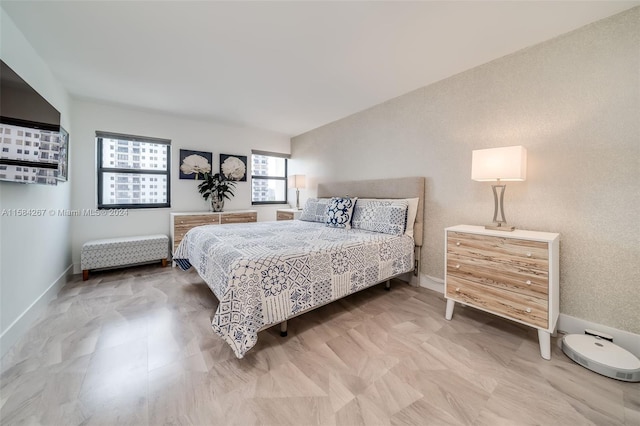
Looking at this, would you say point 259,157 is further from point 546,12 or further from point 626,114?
point 626,114

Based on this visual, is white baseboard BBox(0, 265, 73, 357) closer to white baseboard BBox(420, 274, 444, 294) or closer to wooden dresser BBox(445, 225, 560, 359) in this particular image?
wooden dresser BBox(445, 225, 560, 359)

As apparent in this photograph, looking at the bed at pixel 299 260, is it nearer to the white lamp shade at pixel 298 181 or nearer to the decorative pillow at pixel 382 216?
the decorative pillow at pixel 382 216

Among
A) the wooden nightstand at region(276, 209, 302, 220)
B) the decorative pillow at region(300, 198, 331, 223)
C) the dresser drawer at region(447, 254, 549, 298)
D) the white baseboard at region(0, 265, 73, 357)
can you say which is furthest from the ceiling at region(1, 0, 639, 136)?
the white baseboard at region(0, 265, 73, 357)

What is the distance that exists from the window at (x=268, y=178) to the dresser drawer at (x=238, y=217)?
0.63m

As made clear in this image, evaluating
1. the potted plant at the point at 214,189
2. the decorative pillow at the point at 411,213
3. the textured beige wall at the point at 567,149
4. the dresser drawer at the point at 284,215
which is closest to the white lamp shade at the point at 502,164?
the textured beige wall at the point at 567,149

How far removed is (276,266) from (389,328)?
1.14 meters

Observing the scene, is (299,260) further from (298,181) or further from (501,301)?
(298,181)

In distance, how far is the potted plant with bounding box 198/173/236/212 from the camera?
4324 mm

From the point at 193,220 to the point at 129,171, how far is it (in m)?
1.26

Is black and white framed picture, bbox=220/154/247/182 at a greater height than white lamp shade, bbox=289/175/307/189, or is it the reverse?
black and white framed picture, bbox=220/154/247/182

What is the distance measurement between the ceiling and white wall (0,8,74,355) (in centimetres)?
17

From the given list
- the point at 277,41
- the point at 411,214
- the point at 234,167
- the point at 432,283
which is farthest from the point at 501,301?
the point at 234,167

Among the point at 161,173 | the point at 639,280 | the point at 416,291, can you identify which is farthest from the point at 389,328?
the point at 161,173

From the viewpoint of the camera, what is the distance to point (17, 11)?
175cm
